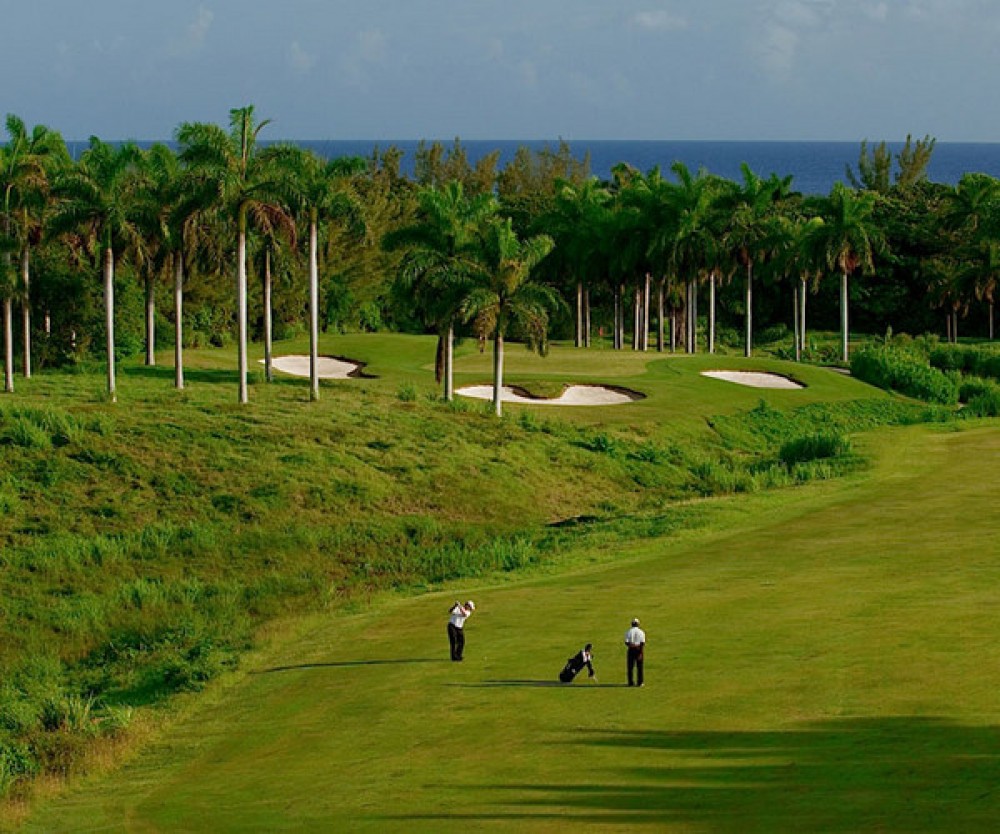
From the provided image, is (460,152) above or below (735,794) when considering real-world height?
above

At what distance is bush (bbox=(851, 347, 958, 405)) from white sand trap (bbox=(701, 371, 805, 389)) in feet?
20.0

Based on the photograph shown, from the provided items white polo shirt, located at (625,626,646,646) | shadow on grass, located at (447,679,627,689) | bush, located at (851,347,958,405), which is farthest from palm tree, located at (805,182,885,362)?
white polo shirt, located at (625,626,646,646)

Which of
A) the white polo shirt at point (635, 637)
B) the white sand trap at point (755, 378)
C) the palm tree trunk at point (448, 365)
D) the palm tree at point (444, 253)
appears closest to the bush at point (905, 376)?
the white sand trap at point (755, 378)

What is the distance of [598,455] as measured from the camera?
59844 mm

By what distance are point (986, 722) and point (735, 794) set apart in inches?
181

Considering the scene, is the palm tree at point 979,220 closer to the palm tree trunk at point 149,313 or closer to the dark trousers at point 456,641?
the palm tree trunk at point 149,313

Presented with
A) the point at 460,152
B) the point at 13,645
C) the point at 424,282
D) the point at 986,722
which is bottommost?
the point at 13,645

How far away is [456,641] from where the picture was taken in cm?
3027

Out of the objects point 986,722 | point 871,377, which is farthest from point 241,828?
point 871,377

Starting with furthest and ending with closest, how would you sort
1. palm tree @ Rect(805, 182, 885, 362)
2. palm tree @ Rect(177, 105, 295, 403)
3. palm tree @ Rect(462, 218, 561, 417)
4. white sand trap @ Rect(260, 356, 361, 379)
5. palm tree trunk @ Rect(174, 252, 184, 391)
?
palm tree @ Rect(805, 182, 885, 362) → white sand trap @ Rect(260, 356, 361, 379) → palm tree trunk @ Rect(174, 252, 184, 391) → palm tree @ Rect(462, 218, 561, 417) → palm tree @ Rect(177, 105, 295, 403)

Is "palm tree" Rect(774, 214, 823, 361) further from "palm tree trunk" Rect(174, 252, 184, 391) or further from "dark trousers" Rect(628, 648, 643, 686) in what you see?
"dark trousers" Rect(628, 648, 643, 686)

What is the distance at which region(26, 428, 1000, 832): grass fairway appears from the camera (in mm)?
21484

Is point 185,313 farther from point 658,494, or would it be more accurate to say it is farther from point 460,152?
point 460,152

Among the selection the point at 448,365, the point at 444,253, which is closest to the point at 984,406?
the point at 448,365
